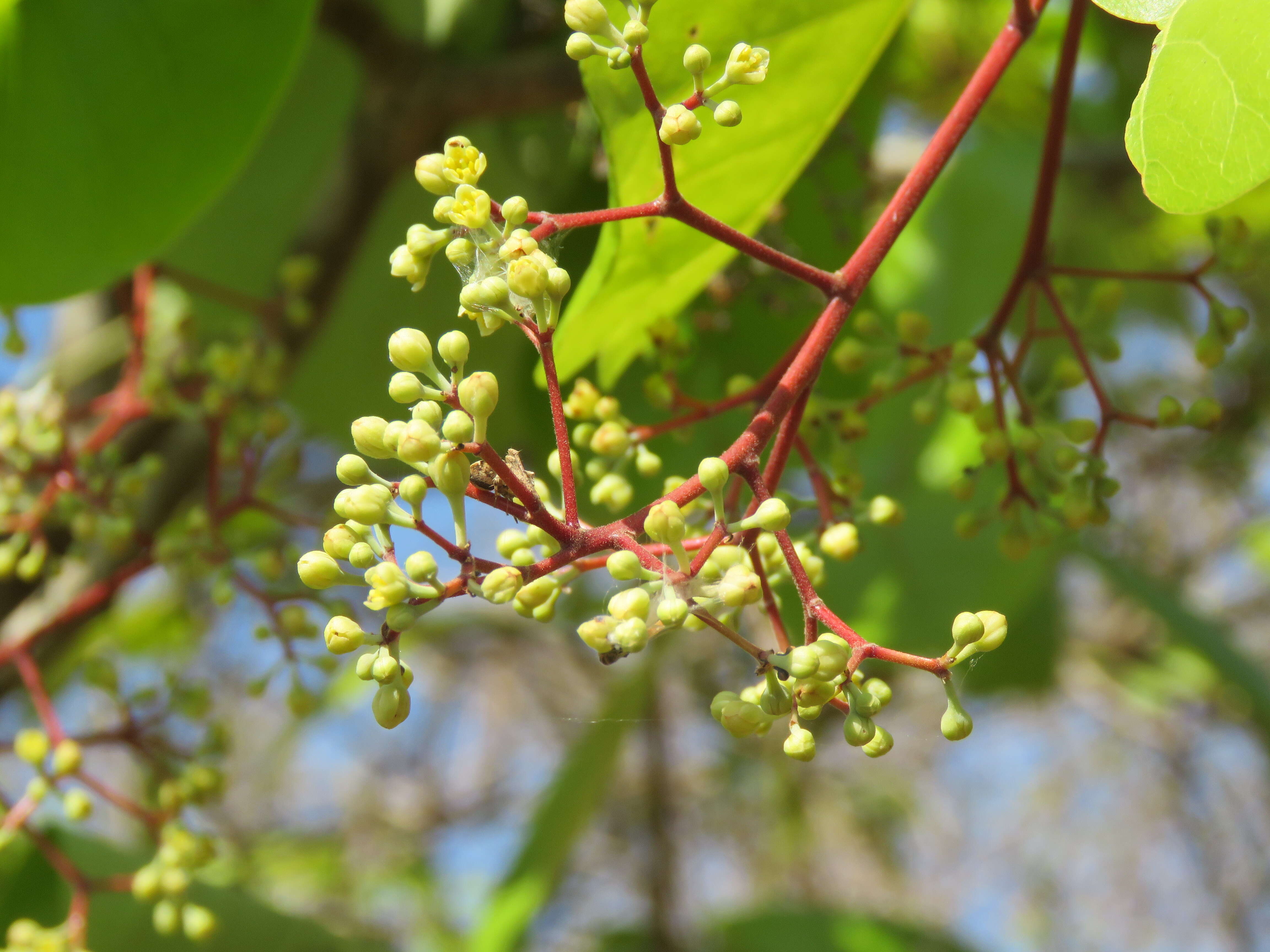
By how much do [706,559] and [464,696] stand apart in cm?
295

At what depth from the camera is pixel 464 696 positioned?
3260 mm

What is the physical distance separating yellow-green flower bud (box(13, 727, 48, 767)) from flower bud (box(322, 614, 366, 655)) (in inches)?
21.8

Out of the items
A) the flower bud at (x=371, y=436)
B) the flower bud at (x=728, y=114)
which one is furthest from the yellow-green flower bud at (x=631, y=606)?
the flower bud at (x=728, y=114)

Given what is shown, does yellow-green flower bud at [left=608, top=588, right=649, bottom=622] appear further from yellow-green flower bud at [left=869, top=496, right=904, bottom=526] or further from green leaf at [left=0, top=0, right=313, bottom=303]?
green leaf at [left=0, top=0, right=313, bottom=303]

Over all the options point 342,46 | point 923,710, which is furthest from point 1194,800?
point 342,46

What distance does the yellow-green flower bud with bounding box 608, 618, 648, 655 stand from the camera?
0.39 meters

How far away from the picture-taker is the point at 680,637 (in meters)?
1.88

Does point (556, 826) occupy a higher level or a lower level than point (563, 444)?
lower

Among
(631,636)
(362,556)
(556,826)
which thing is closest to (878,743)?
(631,636)

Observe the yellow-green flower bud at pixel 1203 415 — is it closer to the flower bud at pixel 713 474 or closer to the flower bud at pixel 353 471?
the flower bud at pixel 713 474

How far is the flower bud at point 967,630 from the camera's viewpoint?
43cm

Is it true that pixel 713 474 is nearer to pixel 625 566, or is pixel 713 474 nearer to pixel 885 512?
pixel 625 566

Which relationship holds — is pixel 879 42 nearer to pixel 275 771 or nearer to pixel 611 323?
pixel 611 323

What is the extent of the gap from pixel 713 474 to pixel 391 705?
15 cm
